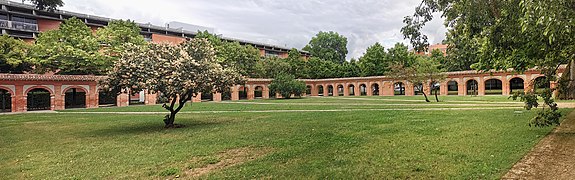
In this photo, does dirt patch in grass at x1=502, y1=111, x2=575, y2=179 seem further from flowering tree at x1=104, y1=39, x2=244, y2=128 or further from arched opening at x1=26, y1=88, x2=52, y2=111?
arched opening at x1=26, y1=88, x2=52, y2=111

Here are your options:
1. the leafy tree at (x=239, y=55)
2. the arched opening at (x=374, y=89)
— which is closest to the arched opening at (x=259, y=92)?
the leafy tree at (x=239, y=55)

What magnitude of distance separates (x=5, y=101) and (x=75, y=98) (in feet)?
19.4

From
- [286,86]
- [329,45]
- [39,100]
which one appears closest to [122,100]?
[39,100]

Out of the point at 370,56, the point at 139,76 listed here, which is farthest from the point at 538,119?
the point at 370,56

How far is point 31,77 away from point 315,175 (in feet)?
112

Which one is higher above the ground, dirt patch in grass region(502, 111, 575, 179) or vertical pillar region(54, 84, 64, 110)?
vertical pillar region(54, 84, 64, 110)

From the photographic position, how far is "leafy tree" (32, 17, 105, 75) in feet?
110

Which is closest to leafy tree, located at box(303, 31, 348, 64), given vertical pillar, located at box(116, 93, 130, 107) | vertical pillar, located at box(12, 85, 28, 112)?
vertical pillar, located at box(116, 93, 130, 107)

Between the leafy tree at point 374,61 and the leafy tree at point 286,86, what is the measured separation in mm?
16544

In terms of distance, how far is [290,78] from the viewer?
49188mm

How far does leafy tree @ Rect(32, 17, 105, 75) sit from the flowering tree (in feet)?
82.8

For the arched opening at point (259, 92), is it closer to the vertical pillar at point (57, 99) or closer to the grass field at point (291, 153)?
the vertical pillar at point (57, 99)

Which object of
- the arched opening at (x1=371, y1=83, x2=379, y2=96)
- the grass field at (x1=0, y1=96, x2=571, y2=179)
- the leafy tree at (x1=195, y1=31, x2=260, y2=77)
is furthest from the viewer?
the arched opening at (x1=371, y1=83, x2=379, y2=96)

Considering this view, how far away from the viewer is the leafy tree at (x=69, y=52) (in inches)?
1318
